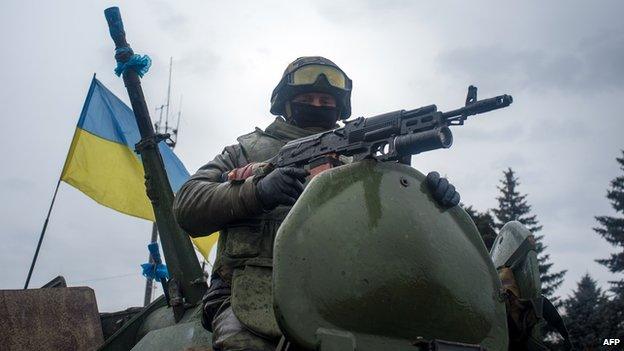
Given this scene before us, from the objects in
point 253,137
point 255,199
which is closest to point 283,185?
point 255,199

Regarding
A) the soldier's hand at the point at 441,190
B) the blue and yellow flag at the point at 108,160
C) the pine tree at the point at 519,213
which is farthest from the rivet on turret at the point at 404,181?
Result: the pine tree at the point at 519,213

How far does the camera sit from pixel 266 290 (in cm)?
311

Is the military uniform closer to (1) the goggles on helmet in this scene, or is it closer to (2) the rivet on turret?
(1) the goggles on helmet

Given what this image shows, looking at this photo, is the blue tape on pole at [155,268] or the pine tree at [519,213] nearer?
the blue tape on pole at [155,268]

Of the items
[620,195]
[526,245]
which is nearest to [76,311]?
[526,245]

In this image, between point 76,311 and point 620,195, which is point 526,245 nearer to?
point 76,311

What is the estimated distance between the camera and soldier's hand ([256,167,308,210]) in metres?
3.01

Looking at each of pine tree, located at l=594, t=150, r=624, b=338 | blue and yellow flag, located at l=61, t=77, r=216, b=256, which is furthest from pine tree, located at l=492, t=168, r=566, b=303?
blue and yellow flag, located at l=61, t=77, r=216, b=256

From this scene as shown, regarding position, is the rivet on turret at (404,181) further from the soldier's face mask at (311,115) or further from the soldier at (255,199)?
the soldier's face mask at (311,115)

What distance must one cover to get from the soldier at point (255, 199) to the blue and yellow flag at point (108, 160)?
4.10 meters

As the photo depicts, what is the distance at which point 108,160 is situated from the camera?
27.0 ft

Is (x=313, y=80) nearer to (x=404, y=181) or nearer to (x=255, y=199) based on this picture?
(x=255, y=199)

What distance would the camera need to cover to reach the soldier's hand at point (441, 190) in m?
A: 2.52

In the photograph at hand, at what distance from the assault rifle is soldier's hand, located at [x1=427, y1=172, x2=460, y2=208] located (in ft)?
0.76
